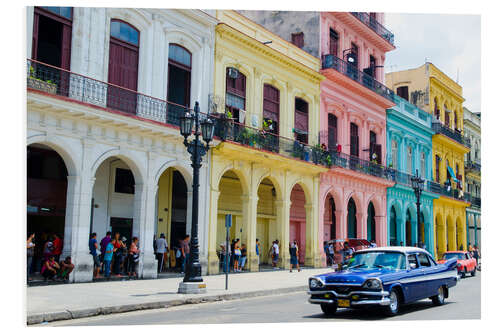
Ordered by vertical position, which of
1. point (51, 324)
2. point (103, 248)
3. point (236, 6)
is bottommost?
point (51, 324)

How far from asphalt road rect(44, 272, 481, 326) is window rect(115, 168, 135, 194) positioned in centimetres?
761

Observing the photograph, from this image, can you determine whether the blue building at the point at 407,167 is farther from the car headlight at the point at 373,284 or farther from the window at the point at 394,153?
the car headlight at the point at 373,284

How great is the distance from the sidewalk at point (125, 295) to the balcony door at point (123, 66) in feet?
17.3

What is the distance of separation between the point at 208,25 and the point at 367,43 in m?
13.7

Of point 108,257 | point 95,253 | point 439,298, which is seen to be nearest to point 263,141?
point 108,257

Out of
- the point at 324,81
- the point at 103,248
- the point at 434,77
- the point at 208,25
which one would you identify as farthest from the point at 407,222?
the point at 103,248

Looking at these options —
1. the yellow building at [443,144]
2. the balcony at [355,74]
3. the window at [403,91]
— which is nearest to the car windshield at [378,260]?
the balcony at [355,74]

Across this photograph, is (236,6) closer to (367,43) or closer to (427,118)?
(367,43)

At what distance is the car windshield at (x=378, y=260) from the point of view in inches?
424

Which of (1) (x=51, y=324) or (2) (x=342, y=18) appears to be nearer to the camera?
(1) (x=51, y=324)

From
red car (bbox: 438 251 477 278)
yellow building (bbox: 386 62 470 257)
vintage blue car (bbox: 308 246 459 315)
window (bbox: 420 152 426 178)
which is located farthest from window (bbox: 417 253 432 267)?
yellow building (bbox: 386 62 470 257)

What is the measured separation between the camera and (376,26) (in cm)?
3184

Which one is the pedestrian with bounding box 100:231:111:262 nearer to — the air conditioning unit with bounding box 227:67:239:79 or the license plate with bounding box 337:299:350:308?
the air conditioning unit with bounding box 227:67:239:79
